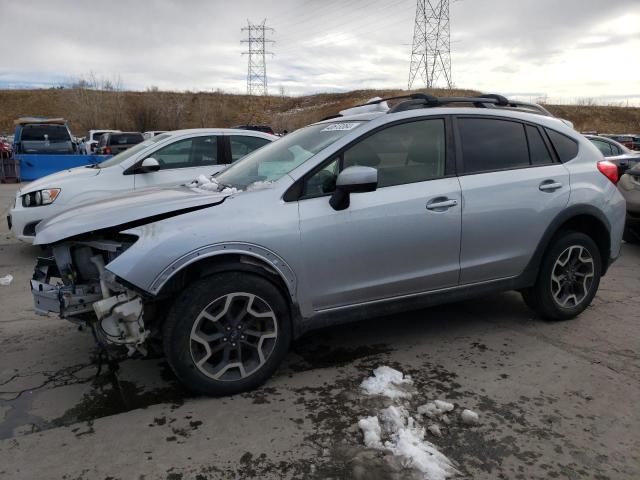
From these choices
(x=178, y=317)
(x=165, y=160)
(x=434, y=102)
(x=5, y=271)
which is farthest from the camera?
(x=165, y=160)

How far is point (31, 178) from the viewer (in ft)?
46.4

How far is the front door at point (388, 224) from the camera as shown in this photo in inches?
130

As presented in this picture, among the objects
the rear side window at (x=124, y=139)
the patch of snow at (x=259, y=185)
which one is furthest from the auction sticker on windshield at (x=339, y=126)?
the rear side window at (x=124, y=139)

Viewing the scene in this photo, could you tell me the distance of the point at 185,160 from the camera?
22.6 feet

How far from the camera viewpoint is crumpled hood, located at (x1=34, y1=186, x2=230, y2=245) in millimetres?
3111

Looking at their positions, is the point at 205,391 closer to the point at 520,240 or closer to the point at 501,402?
the point at 501,402

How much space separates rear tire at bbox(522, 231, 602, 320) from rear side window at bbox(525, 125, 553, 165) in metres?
0.63

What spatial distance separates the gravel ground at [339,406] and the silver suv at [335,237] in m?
0.31

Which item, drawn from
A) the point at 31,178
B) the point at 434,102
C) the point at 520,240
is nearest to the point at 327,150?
the point at 434,102

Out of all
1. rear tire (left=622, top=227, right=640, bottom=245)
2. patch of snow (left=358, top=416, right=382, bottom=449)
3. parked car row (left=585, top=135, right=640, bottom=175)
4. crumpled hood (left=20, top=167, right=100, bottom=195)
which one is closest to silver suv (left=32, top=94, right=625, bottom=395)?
patch of snow (left=358, top=416, right=382, bottom=449)

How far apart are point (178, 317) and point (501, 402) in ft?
6.51

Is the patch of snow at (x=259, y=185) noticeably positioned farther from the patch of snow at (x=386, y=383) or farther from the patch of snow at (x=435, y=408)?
the patch of snow at (x=435, y=408)

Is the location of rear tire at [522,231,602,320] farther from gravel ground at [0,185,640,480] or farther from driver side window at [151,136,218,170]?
driver side window at [151,136,218,170]

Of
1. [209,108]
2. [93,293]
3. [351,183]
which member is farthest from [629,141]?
[209,108]
